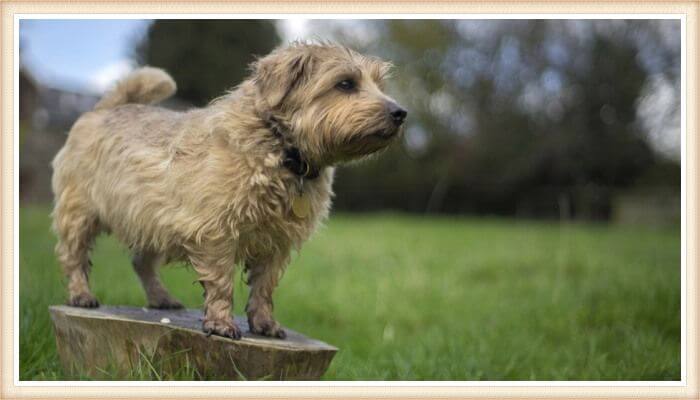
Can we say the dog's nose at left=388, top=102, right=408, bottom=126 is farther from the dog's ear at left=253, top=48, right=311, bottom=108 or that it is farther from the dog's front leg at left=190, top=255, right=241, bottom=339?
the dog's front leg at left=190, top=255, right=241, bottom=339

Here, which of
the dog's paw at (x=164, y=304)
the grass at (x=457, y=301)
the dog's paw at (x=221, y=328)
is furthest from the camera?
the grass at (x=457, y=301)

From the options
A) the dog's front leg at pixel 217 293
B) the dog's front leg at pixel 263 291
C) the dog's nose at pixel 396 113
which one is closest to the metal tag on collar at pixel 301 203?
Answer: the dog's front leg at pixel 263 291

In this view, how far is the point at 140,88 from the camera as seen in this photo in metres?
4.51

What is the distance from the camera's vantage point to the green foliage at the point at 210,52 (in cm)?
901

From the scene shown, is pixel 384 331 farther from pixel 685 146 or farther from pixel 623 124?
pixel 623 124

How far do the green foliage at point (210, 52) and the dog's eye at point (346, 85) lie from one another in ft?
18.1

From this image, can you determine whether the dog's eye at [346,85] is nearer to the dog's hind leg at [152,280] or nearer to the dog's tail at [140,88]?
the dog's tail at [140,88]

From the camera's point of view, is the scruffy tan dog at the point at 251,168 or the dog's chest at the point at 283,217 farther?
the dog's chest at the point at 283,217

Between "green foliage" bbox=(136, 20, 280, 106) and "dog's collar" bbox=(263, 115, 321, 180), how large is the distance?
212 inches

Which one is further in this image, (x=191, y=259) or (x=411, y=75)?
(x=411, y=75)

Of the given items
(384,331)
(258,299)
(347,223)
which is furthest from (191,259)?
(347,223)

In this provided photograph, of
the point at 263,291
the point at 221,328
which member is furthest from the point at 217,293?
the point at 263,291

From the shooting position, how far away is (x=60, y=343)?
13.2 feet

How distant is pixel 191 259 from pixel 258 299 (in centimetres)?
45
